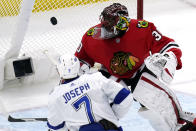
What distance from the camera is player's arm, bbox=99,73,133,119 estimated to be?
2.74 m

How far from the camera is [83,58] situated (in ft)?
10.6

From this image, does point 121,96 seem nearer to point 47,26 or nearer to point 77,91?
point 77,91

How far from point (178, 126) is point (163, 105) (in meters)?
0.15

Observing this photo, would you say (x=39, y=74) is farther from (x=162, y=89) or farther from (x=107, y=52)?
(x=162, y=89)

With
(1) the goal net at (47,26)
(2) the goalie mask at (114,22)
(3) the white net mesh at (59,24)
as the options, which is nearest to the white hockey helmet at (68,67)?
(2) the goalie mask at (114,22)

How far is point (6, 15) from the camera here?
4.36 metres

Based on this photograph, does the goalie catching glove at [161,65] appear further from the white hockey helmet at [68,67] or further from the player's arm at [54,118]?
the player's arm at [54,118]

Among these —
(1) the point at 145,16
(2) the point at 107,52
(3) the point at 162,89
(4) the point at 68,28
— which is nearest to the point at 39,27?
(4) the point at 68,28

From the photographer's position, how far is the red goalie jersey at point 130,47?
3.02 m

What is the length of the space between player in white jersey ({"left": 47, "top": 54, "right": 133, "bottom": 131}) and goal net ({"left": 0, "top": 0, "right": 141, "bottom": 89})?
1469 mm

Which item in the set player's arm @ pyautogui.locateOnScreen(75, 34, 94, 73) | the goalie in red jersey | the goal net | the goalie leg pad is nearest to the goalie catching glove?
the goalie in red jersey

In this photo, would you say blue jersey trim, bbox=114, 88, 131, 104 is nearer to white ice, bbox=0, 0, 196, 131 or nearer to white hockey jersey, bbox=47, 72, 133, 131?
white hockey jersey, bbox=47, 72, 133, 131

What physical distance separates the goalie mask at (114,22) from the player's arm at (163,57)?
6.1 inches

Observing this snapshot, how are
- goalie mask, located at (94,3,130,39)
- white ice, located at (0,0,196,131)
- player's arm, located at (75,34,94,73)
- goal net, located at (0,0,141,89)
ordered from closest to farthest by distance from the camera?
goalie mask, located at (94,3,130,39)
player's arm, located at (75,34,94,73)
white ice, located at (0,0,196,131)
goal net, located at (0,0,141,89)
